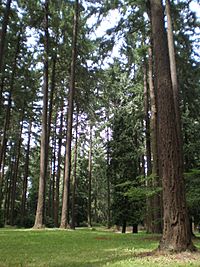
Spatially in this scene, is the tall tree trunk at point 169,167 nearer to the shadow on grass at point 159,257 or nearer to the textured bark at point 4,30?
the shadow on grass at point 159,257

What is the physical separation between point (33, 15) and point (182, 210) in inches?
622

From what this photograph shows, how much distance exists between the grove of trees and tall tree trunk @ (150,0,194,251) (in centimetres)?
2

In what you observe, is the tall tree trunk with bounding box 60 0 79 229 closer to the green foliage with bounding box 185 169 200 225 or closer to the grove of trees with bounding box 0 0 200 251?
the grove of trees with bounding box 0 0 200 251

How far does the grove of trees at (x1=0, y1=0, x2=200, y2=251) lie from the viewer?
853 cm

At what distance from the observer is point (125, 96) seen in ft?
86.7

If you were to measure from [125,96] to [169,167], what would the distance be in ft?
61.8

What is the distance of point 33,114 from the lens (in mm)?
28219

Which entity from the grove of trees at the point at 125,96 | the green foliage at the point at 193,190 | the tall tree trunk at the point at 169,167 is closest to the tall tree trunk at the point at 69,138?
the grove of trees at the point at 125,96

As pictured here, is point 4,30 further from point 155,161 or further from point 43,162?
point 155,161

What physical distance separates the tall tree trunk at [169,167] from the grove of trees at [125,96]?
0.07 feet

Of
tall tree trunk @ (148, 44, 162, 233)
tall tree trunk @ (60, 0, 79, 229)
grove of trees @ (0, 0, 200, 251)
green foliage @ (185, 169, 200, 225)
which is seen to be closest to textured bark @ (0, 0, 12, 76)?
grove of trees @ (0, 0, 200, 251)

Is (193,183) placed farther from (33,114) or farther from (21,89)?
(33,114)

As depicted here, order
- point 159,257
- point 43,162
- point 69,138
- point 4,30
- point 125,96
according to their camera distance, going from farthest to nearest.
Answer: point 125,96, point 69,138, point 43,162, point 4,30, point 159,257

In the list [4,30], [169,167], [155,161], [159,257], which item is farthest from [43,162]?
[159,257]
